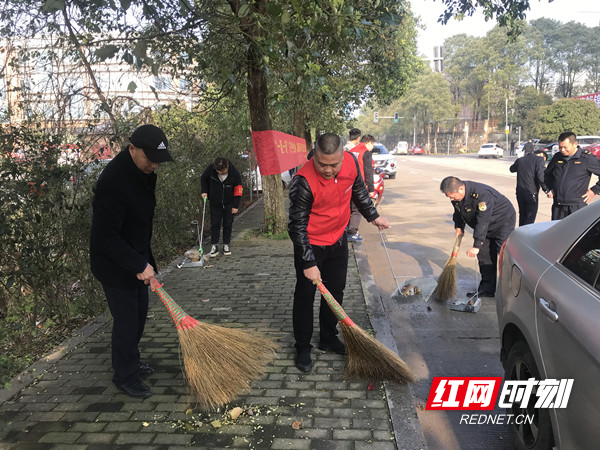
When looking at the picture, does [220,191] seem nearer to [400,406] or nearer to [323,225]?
[323,225]

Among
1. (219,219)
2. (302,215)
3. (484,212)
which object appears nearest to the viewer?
(302,215)

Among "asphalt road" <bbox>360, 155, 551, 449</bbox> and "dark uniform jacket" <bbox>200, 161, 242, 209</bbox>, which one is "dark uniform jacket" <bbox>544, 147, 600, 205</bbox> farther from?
"dark uniform jacket" <bbox>200, 161, 242, 209</bbox>

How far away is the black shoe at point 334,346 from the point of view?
12.7ft

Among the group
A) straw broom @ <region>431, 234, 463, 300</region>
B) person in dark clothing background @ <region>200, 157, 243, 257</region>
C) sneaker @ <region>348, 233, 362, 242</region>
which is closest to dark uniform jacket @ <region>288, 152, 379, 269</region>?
straw broom @ <region>431, 234, 463, 300</region>

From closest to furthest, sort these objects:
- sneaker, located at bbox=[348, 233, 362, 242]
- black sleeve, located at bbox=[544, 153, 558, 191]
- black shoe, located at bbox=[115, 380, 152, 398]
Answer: black shoe, located at bbox=[115, 380, 152, 398]
black sleeve, located at bbox=[544, 153, 558, 191]
sneaker, located at bbox=[348, 233, 362, 242]

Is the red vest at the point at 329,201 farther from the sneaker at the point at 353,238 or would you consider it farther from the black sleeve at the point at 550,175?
the sneaker at the point at 353,238

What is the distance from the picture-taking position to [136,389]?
3.30 m

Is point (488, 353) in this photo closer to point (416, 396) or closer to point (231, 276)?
point (416, 396)

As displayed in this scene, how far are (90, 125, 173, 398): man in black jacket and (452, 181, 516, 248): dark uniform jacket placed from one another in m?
3.28

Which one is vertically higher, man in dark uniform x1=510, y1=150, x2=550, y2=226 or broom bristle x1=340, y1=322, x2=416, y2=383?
man in dark uniform x1=510, y1=150, x2=550, y2=226

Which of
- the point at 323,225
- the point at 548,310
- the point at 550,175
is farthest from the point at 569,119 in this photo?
the point at 548,310

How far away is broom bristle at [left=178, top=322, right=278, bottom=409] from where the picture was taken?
3156mm

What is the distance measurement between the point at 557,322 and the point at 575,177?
5199mm

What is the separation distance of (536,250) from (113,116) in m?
4.68
